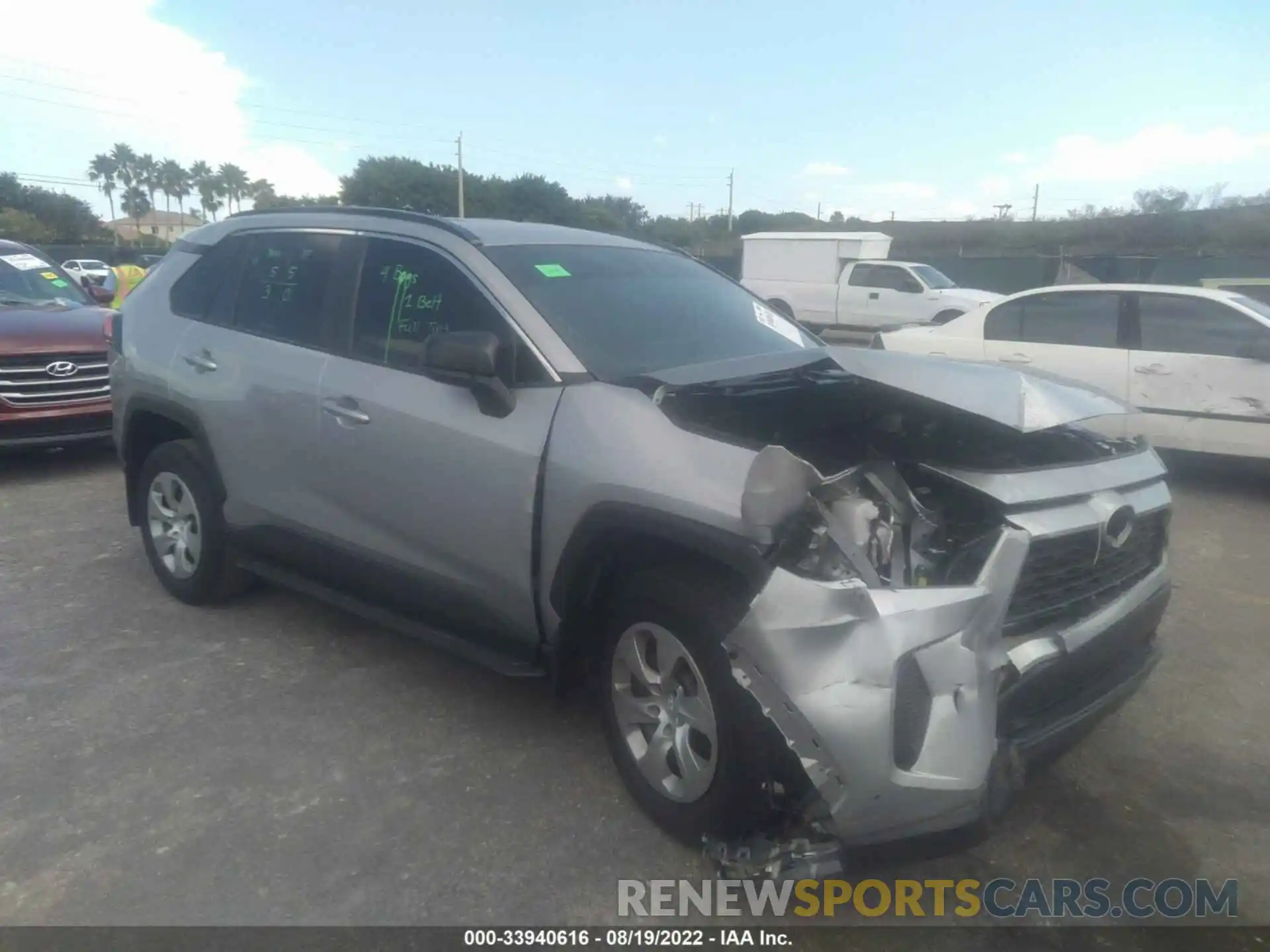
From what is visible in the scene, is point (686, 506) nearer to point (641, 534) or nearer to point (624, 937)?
point (641, 534)

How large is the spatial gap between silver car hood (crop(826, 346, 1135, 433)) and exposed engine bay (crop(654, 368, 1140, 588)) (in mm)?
45

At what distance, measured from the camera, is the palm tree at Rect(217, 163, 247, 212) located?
98000mm

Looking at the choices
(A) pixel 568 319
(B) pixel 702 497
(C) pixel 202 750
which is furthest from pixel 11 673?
(B) pixel 702 497

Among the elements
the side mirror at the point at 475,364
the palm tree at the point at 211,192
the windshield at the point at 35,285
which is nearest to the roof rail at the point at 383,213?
the side mirror at the point at 475,364

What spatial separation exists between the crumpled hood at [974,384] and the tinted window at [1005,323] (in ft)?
17.0

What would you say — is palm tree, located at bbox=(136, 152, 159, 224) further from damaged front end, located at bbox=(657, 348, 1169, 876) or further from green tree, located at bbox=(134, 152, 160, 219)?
damaged front end, located at bbox=(657, 348, 1169, 876)

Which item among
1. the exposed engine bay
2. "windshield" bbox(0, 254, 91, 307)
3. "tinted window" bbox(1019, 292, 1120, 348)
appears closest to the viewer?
the exposed engine bay

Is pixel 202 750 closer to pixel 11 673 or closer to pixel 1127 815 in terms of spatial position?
pixel 11 673

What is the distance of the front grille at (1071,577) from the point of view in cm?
267

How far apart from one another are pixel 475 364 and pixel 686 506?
0.88 m

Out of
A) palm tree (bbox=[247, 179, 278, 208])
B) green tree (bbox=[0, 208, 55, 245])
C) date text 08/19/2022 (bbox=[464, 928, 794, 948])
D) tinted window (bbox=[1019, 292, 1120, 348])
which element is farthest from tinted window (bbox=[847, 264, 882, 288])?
palm tree (bbox=[247, 179, 278, 208])

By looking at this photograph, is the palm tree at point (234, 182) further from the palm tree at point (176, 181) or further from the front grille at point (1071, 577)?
the front grille at point (1071, 577)

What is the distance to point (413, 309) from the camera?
3689 mm

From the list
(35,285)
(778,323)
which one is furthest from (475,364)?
(35,285)
